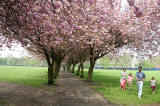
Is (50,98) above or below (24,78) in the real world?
above

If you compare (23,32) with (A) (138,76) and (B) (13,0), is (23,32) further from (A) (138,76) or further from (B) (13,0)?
(A) (138,76)

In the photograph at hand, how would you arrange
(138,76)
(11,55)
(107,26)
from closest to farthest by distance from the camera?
(138,76) → (107,26) → (11,55)

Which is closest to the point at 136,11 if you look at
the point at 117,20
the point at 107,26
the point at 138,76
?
the point at 117,20

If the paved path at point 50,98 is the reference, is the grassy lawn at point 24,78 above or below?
below

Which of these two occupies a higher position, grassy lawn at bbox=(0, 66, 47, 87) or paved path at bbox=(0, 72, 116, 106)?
paved path at bbox=(0, 72, 116, 106)

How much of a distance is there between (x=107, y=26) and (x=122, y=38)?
10.1 ft

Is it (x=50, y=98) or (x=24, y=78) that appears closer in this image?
(x=50, y=98)

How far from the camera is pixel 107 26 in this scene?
810 inches

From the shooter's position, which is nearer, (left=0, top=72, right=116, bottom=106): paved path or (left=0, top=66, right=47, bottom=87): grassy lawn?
(left=0, top=72, right=116, bottom=106): paved path

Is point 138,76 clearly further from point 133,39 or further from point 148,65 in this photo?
point 148,65

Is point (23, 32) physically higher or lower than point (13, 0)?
lower

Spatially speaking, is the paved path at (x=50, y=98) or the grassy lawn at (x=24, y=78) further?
the grassy lawn at (x=24, y=78)

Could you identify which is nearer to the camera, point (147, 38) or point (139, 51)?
point (147, 38)

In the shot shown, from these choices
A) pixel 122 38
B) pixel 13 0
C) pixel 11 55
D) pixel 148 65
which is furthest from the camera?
pixel 11 55
